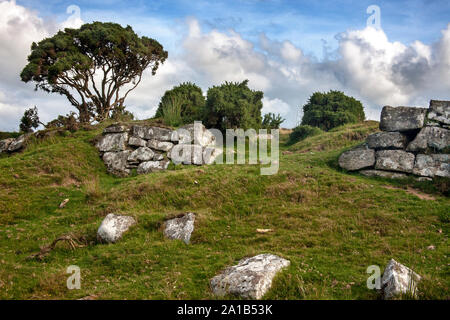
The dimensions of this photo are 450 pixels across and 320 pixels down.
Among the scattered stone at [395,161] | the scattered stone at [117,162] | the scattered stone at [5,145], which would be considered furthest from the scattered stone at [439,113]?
the scattered stone at [5,145]

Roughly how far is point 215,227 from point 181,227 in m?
1.14

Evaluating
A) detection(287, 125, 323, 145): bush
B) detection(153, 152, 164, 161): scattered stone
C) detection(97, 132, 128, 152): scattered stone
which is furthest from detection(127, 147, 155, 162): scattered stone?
detection(287, 125, 323, 145): bush

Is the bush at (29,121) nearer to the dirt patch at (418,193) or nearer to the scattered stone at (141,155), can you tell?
the scattered stone at (141,155)

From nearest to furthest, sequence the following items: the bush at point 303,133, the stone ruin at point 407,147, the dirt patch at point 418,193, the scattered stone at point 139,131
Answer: the dirt patch at point 418,193, the stone ruin at point 407,147, the scattered stone at point 139,131, the bush at point 303,133

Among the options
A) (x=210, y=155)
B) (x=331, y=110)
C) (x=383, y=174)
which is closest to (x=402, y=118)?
(x=383, y=174)

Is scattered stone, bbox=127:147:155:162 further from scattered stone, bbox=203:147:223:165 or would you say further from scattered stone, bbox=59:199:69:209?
scattered stone, bbox=59:199:69:209

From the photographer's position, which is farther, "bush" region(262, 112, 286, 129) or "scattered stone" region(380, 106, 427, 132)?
"bush" region(262, 112, 286, 129)

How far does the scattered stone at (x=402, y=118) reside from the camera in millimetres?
15555

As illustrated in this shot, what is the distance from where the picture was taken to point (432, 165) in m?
14.3

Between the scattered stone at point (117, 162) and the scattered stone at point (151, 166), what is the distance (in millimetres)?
862

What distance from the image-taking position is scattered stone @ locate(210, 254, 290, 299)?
20.1 ft

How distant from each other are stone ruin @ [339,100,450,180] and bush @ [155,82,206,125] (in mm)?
12039

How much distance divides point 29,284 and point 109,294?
216cm
